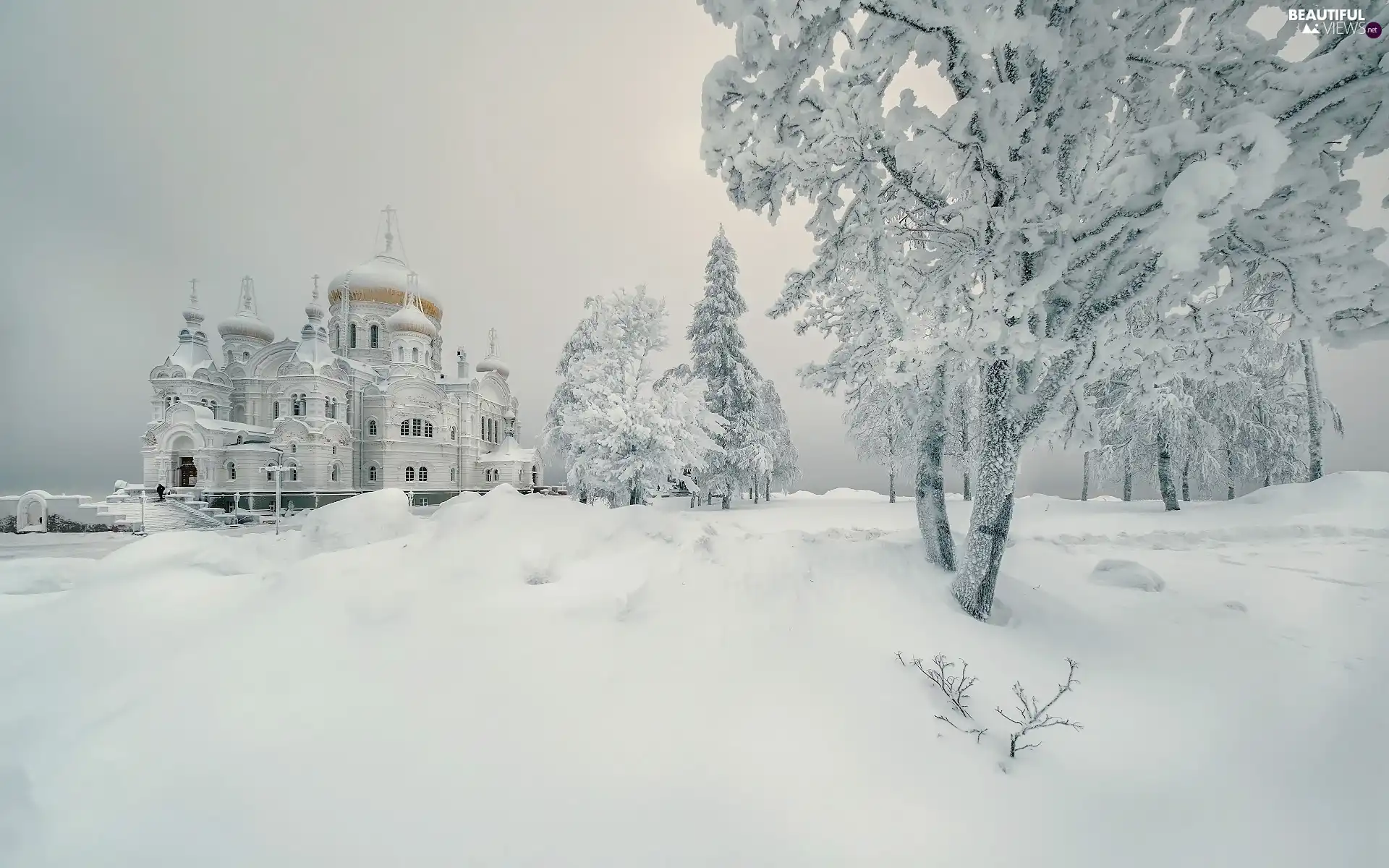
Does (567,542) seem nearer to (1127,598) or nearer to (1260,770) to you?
(1260,770)

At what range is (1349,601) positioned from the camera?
477 centimetres

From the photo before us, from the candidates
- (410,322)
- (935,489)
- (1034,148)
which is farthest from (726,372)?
(410,322)

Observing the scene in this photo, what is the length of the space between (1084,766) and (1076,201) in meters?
3.83

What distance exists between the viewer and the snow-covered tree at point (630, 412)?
45.5ft

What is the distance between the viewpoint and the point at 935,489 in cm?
593

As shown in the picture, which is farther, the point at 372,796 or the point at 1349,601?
the point at 1349,601

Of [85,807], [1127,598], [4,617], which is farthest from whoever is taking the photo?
[1127,598]

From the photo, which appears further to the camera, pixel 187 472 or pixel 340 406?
pixel 340 406

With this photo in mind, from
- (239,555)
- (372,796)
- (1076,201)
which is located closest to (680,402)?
(239,555)

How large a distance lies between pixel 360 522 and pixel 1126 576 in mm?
11103

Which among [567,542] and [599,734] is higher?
[567,542]

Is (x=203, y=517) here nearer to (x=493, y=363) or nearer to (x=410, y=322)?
(x=410, y=322)

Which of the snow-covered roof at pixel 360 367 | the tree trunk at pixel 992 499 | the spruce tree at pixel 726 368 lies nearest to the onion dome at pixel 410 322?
the snow-covered roof at pixel 360 367

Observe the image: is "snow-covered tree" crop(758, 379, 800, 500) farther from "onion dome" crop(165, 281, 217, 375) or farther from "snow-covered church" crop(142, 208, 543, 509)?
"onion dome" crop(165, 281, 217, 375)
